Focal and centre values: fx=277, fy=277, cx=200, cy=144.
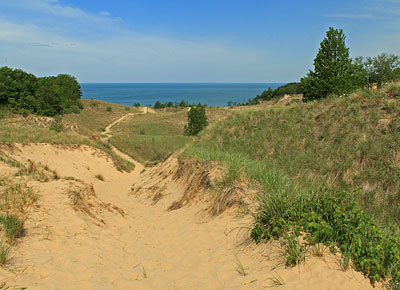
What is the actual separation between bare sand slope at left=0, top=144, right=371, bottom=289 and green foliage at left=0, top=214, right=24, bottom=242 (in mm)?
174

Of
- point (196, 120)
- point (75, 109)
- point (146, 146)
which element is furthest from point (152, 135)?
point (75, 109)

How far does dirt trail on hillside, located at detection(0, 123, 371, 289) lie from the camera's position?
386cm

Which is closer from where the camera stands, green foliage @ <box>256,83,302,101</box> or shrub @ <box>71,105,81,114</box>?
shrub @ <box>71,105,81,114</box>

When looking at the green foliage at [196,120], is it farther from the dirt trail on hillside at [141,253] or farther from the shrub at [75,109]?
the dirt trail on hillside at [141,253]

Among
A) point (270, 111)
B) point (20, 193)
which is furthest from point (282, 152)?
point (20, 193)

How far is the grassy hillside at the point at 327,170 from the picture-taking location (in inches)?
163

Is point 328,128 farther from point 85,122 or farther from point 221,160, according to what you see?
point 85,122

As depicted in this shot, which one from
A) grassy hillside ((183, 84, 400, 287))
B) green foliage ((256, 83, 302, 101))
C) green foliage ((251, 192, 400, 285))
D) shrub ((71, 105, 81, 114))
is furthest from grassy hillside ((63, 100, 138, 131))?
green foliage ((251, 192, 400, 285))

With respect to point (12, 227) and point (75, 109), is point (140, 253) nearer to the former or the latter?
point (12, 227)

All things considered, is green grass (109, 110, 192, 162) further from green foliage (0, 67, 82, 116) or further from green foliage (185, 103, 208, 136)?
green foliage (0, 67, 82, 116)

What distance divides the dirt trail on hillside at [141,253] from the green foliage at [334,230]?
241 mm

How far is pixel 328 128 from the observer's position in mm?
12289

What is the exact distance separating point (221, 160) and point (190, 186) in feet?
5.32

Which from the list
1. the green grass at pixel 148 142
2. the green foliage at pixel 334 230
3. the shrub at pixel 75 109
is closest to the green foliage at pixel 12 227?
the green foliage at pixel 334 230
